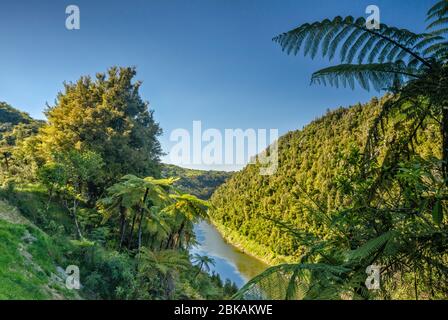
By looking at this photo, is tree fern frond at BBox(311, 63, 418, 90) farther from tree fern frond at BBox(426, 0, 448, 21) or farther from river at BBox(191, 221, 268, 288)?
river at BBox(191, 221, 268, 288)

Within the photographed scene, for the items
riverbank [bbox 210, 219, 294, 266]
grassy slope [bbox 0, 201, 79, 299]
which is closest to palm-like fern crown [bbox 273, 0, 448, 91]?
grassy slope [bbox 0, 201, 79, 299]

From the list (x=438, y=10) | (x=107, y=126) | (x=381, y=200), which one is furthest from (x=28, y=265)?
(x=107, y=126)

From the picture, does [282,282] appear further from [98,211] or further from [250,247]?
[250,247]

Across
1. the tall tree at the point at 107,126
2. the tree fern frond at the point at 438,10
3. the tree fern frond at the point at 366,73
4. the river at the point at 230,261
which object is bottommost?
the river at the point at 230,261

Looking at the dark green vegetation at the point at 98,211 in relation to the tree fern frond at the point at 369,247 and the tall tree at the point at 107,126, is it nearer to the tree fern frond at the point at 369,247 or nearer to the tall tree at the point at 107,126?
the tall tree at the point at 107,126

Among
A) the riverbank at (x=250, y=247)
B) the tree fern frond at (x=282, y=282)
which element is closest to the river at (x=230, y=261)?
the riverbank at (x=250, y=247)

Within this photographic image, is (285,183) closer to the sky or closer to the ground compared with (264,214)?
closer to the sky

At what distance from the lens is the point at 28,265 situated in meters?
5.71

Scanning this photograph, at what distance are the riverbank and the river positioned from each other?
511 millimetres

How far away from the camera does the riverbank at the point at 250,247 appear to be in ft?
92.2

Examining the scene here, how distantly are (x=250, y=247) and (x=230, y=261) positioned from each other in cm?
544

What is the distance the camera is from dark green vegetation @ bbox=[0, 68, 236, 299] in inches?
263

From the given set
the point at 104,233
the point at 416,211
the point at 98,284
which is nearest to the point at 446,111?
the point at 416,211

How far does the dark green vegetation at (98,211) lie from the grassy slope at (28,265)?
25 mm
